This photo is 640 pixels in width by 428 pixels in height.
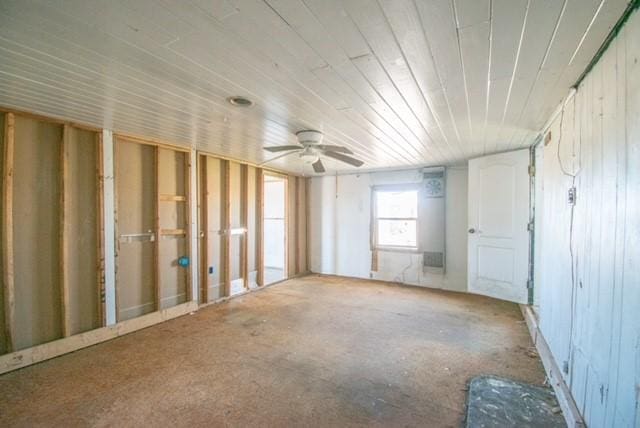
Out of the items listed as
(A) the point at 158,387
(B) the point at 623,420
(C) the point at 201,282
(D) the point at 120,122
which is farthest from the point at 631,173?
(C) the point at 201,282

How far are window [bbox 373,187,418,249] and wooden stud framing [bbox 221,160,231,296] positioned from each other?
296 cm

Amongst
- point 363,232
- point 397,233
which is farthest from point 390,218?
point 363,232

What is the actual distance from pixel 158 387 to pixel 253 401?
81 cm

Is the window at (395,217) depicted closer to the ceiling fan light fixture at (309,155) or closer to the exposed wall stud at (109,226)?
the ceiling fan light fixture at (309,155)

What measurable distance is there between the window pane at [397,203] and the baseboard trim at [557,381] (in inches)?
111

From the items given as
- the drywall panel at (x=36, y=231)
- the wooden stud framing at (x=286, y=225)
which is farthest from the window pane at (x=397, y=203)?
the drywall panel at (x=36, y=231)

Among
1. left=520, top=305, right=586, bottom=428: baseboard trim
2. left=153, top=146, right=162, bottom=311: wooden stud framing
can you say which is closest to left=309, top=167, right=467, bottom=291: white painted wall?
left=520, top=305, right=586, bottom=428: baseboard trim

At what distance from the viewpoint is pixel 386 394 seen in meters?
2.21

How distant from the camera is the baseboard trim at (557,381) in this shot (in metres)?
1.75

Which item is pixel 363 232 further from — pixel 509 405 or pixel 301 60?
pixel 301 60

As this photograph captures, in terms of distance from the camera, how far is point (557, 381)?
2115 millimetres

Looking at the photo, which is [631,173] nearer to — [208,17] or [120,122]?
[208,17]

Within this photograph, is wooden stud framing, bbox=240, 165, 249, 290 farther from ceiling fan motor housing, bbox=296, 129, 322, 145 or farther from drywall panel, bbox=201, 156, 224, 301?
ceiling fan motor housing, bbox=296, 129, 322, 145

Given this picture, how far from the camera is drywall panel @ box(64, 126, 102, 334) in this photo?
Result: 9.64 ft
